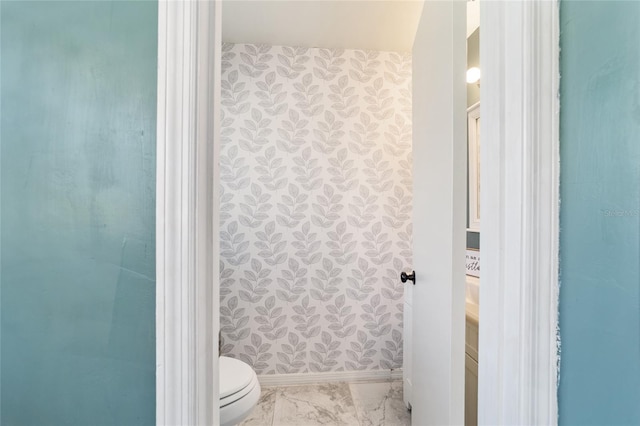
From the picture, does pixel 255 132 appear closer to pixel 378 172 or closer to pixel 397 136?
pixel 378 172

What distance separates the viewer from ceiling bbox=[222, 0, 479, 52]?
160 centimetres

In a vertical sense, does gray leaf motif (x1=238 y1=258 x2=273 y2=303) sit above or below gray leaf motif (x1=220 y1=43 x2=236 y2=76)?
below

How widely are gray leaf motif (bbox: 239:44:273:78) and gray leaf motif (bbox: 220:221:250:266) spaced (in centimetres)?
111

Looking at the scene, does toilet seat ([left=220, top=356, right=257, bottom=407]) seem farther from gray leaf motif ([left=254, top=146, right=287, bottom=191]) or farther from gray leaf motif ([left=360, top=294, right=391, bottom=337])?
gray leaf motif ([left=254, top=146, right=287, bottom=191])

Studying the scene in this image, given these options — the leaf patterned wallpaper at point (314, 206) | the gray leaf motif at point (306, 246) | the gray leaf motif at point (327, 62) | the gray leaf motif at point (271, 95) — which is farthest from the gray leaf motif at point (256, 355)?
the gray leaf motif at point (327, 62)

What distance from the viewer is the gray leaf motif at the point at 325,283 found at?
2016 millimetres

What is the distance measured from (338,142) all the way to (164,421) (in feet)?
6.01

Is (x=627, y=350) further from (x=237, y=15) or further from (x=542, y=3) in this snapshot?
(x=237, y=15)

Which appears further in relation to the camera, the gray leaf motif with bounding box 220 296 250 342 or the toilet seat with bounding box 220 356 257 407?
the gray leaf motif with bounding box 220 296 250 342

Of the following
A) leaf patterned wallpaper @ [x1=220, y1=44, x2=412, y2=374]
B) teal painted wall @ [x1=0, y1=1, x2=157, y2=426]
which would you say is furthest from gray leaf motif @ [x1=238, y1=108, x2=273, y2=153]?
teal painted wall @ [x1=0, y1=1, x2=157, y2=426]

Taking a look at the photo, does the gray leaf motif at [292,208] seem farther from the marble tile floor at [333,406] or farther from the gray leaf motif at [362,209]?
the marble tile floor at [333,406]

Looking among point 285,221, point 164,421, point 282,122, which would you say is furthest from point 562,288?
point 282,122

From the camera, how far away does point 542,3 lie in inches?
19.8

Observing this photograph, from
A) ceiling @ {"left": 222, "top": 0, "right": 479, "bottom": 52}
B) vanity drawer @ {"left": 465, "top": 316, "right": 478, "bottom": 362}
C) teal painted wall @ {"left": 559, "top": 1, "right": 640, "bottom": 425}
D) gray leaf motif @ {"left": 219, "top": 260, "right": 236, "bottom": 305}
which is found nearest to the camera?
teal painted wall @ {"left": 559, "top": 1, "right": 640, "bottom": 425}
